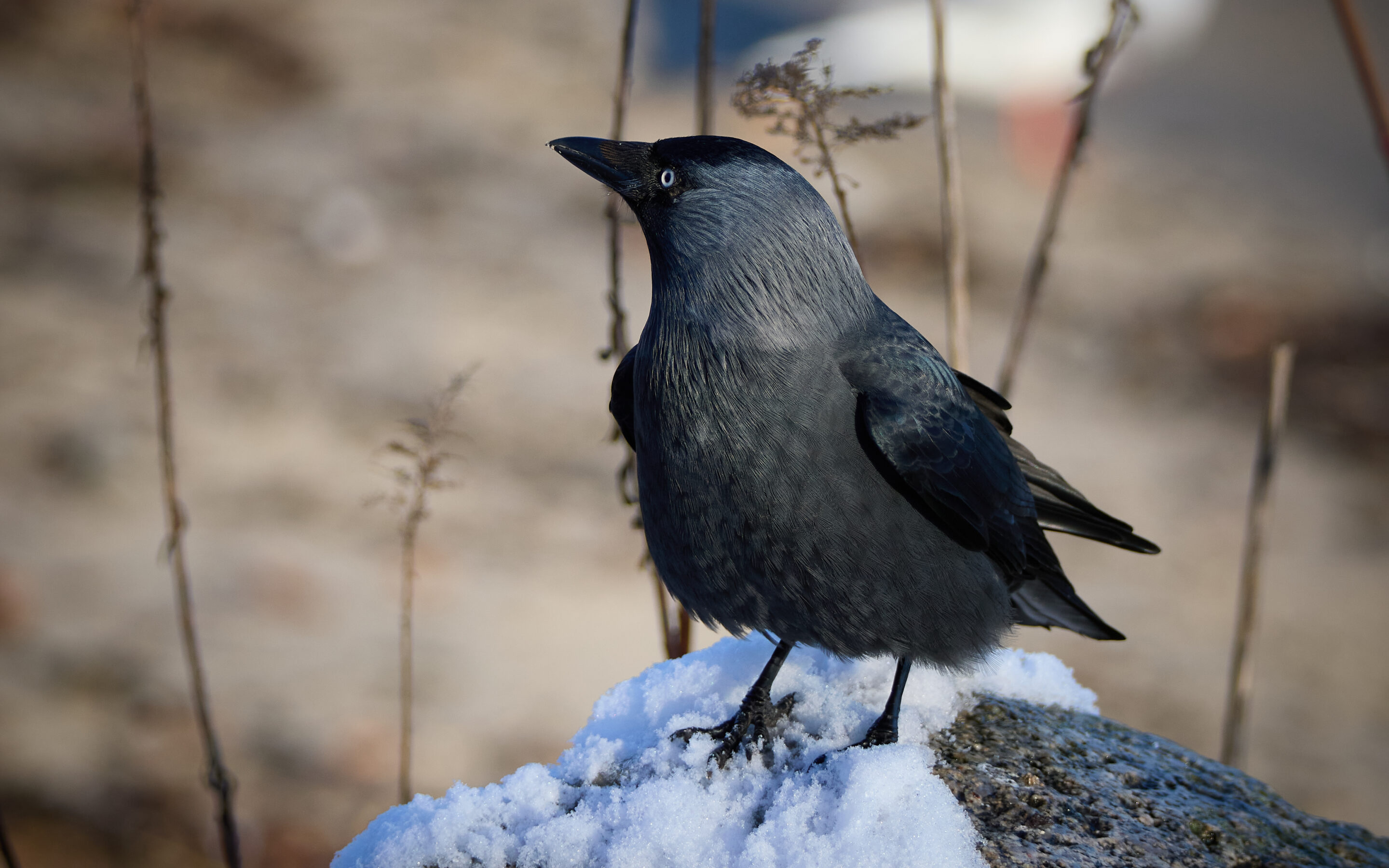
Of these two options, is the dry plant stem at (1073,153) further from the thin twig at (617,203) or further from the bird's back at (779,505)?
the thin twig at (617,203)

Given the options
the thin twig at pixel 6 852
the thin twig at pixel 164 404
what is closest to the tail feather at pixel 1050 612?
the thin twig at pixel 164 404

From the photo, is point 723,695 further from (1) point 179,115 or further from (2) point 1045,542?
(1) point 179,115

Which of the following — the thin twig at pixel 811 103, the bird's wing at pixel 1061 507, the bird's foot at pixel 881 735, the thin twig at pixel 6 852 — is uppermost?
the thin twig at pixel 811 103

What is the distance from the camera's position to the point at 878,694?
2332 millimetres

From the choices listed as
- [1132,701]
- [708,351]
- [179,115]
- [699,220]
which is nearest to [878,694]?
[708,351]

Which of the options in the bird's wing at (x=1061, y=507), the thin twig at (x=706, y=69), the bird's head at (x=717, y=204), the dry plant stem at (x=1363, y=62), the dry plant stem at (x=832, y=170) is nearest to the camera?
the dry plant stem at (x=1363, y=62)

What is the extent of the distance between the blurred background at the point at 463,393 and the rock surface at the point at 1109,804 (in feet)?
7.80

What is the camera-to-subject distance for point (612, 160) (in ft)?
6.84

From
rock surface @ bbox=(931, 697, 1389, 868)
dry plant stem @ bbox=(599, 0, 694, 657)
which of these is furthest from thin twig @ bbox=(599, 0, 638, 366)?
rock surface @ bbox=(931, 697, 1389, 868)

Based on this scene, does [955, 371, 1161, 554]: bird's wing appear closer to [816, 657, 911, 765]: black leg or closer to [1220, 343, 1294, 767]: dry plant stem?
[1220, 343, 1294, 767]: dry plant stem

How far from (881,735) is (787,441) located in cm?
67

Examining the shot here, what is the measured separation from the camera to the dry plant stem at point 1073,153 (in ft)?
7.41

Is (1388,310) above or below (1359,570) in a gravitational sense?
above

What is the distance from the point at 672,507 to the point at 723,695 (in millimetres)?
603
